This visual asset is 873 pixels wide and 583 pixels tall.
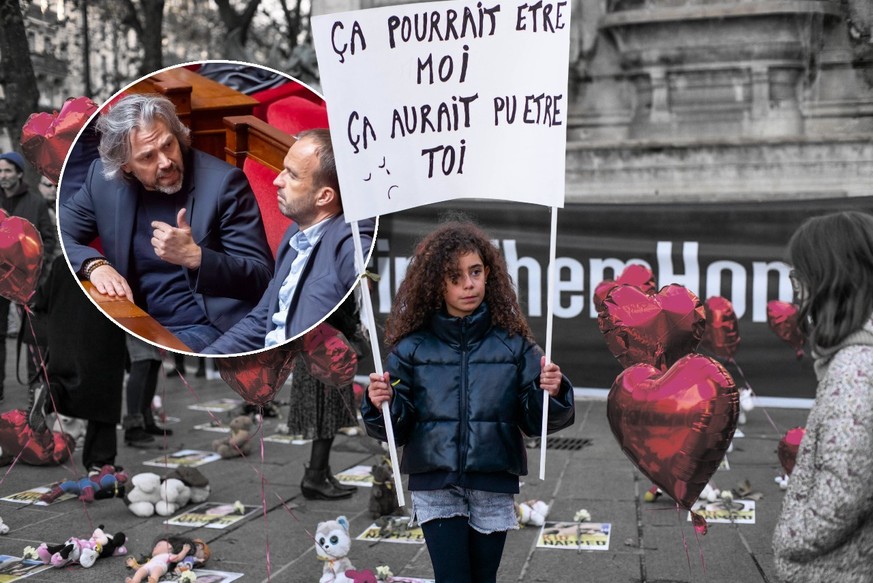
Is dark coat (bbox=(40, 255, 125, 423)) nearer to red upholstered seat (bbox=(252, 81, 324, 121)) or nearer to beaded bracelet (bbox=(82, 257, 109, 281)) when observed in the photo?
beaded bracelet (bbox=(82, 257, 109, 281))

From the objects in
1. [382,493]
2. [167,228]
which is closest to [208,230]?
[167,228]

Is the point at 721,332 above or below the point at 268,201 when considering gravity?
below

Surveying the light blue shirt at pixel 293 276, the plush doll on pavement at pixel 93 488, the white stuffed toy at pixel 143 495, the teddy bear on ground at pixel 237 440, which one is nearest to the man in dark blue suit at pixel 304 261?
the light blue shirt at pixel 293 276

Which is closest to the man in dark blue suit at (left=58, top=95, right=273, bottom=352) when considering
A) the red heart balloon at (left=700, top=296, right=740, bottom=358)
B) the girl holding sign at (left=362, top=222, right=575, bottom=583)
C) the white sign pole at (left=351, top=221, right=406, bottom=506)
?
the white sign pole at (left=351, top=221, right=406, bottom=506)

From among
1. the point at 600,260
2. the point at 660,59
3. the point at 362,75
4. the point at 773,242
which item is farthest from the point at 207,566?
the point at 660,59

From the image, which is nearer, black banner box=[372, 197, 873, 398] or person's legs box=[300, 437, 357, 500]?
person's legs box=[300, 437, 357, 500]

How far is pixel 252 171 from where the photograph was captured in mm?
3871

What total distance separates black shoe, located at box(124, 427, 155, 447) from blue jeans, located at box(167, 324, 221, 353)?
393cm

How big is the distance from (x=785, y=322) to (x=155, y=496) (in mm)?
4079

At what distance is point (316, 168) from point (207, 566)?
6.81 feet

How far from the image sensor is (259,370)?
413cm

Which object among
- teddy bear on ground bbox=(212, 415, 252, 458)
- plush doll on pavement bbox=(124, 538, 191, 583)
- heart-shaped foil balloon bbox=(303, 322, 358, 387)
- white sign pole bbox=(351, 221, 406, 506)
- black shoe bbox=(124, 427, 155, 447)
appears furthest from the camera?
black shoe bbox=(124, 427, 155, 447)

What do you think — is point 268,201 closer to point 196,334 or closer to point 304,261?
point 304,261

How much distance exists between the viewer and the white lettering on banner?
822 cm
